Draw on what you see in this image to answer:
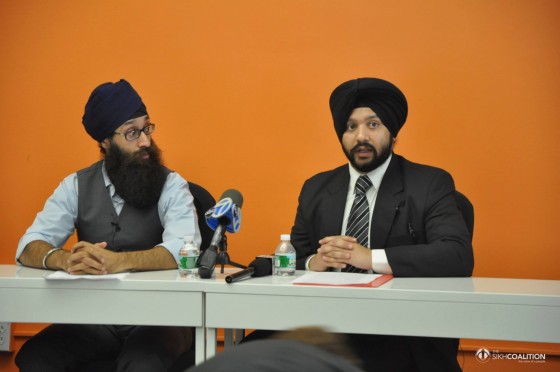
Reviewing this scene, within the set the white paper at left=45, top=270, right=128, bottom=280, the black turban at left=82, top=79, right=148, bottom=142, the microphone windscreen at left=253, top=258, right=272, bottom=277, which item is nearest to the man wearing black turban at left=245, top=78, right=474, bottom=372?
the microphone windscreen at left=253, top=258, right=272, bottom=277

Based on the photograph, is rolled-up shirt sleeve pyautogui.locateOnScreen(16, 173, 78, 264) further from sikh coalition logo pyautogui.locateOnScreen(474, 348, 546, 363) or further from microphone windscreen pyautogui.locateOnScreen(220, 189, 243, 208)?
sikh coalition logo pyautogui.locateOnScreen(474, 348, 546, 363)

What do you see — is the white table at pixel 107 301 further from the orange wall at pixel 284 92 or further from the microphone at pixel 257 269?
the orange wall at pixel 284 92

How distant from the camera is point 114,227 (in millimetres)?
3010

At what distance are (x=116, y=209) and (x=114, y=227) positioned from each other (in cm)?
9

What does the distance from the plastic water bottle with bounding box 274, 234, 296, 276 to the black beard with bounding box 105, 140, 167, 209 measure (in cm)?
82

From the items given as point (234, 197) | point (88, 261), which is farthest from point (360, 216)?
point (88, 261)

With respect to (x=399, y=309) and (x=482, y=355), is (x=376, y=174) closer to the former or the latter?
(x=399, y=309)

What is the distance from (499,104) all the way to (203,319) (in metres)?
2.21

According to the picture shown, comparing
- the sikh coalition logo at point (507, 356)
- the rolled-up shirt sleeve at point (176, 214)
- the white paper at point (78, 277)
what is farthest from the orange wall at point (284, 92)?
the white paper at point (78, 277)

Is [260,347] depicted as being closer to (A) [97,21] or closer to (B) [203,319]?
(B) [203,319]

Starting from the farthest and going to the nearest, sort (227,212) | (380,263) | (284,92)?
(284,92) < (380,263) < (227,212)

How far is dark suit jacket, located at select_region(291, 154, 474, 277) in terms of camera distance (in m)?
2.50

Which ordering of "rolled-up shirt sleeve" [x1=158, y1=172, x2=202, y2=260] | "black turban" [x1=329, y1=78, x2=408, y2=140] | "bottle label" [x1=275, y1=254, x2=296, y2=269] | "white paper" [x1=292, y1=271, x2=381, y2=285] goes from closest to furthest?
"white paper" [x1=292, y1=271, x2=381, y2=285] < "bottle label" [x1=275, y1=254, x2=296, y2=269] < "rolled-up shirt sleeve" [x1=158, y1=172, x2=202, y2=260] < "black turban" [x1=329, y1=78, x2=408, y2=140]

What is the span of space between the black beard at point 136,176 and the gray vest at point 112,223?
55 millimetres
